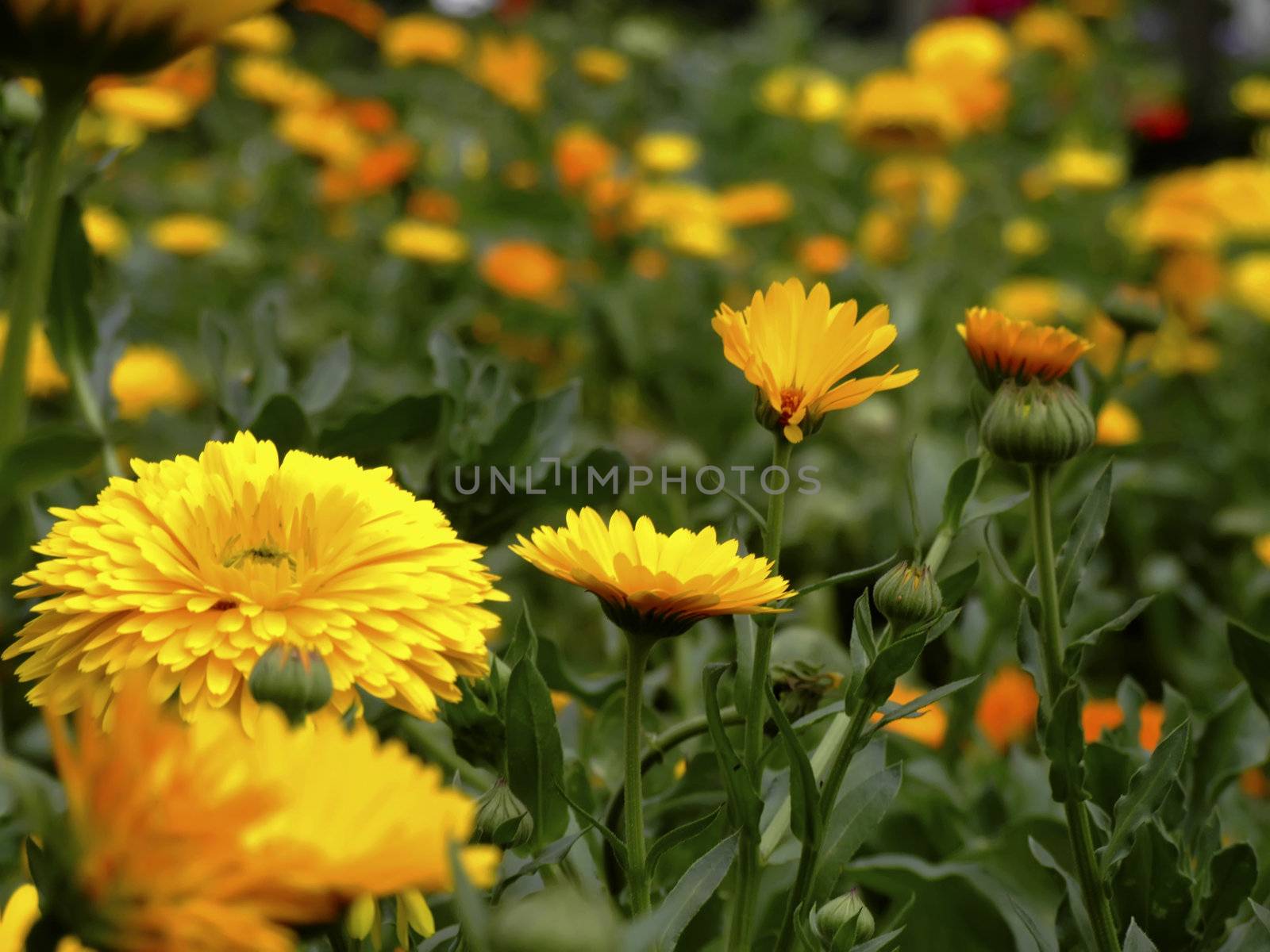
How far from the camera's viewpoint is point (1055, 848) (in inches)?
34.6

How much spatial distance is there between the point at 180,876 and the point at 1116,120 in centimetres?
365

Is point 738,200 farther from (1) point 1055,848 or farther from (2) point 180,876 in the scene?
(2) point 180,876

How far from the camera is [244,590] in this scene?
1.88 ft

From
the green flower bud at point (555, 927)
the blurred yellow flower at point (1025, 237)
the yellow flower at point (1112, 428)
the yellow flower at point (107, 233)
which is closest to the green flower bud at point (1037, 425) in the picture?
the green flower bud at point (555, 927)

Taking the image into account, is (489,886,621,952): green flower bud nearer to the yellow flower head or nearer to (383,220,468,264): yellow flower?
the yellow flower head

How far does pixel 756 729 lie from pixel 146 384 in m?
1.26

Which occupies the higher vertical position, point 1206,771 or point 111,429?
point 111,429

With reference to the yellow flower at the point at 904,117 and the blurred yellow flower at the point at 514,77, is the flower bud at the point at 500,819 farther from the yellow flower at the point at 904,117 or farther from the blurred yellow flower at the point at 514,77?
the blurred yellow flower at the point at 514,77

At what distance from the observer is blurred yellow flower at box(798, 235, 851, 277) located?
1948mm

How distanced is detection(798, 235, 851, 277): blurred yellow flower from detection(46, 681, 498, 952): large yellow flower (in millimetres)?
1520

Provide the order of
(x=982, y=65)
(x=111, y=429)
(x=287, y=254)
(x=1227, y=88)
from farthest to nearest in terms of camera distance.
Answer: (x=1227, y=88) < (x=982, y=65) < (x=287, y=254) < (x=111, y=429)

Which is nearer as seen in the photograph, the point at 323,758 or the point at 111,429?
the point at 323,758

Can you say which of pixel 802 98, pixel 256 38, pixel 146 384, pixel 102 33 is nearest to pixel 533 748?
pixel 102 33

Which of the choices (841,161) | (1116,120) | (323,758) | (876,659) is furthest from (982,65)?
(323,758)
